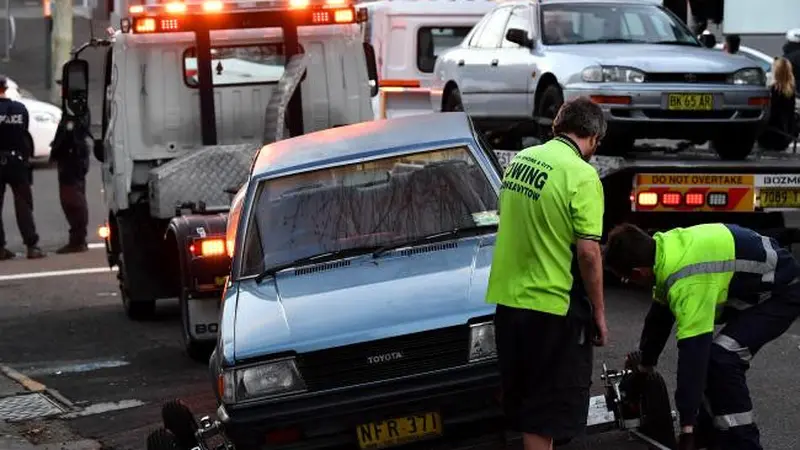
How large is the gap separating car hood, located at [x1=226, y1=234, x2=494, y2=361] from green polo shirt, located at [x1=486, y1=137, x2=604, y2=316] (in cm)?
82

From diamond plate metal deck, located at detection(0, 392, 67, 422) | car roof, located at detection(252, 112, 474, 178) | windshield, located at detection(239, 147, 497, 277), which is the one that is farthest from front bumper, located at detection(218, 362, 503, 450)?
diamond plate metal deck, located at detection(0, 392, 67, 422)

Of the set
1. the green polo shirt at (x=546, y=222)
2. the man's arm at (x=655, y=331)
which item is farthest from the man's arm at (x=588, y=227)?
the man's arm at (x=655, y=331)

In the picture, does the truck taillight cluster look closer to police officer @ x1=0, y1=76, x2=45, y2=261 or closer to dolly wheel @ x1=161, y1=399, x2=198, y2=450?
dolly wheel @ x1=161, y1=399, x2=198, y2=450

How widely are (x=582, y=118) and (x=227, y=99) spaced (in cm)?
716

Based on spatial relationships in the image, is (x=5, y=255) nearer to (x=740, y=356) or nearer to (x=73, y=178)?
(x=73, y=178)

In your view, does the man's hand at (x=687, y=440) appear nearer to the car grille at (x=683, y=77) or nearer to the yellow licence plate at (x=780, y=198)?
the yellow licence plate at (x=780, y=198)

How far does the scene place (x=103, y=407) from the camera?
10.1m

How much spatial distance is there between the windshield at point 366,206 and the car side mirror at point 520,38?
5.91 m

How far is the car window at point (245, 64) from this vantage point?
1324 centimetres

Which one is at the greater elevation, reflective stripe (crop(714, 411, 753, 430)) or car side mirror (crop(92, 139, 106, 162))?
car side mirror (crop(92, 139, 106, 162))

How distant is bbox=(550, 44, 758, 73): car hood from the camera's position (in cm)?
1314

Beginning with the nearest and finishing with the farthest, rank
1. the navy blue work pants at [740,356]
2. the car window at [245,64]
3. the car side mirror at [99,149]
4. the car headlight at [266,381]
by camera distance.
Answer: the navy blue work pants at [740,356] < the car headlight at [266,381] < the car window at [245,64] < the car side mirror at [99,149]

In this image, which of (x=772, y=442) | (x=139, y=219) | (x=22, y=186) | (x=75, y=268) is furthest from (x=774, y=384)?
(x=22, y=186)

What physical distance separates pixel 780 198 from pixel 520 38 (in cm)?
307
